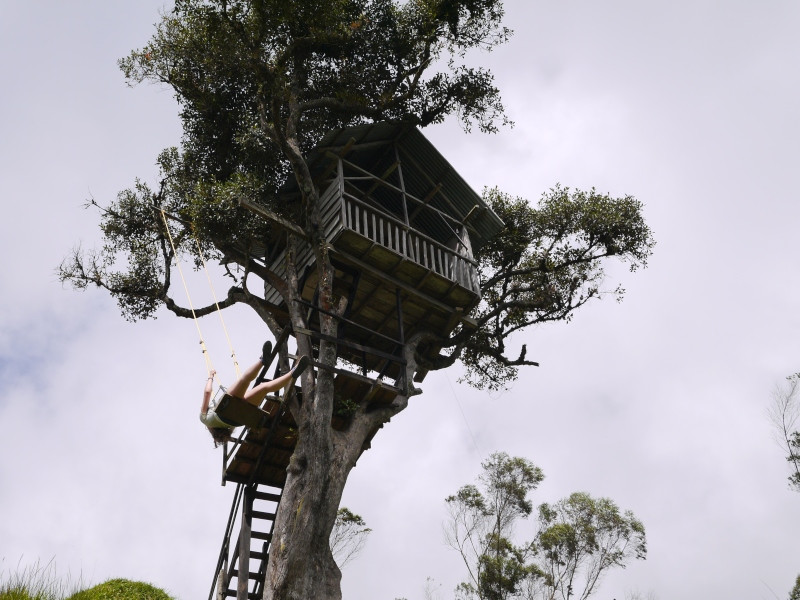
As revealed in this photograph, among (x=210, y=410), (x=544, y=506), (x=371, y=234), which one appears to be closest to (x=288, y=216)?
(x=371, y=234)

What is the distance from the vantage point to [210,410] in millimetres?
9180

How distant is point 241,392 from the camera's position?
8.75 metres

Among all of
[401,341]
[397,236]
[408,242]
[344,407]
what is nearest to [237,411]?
[344,407]

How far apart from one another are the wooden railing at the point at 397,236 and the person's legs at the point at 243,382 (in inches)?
153

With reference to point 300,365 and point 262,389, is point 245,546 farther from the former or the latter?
point 262,389

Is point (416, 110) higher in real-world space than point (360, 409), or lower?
higher

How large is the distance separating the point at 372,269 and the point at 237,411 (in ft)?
14.5

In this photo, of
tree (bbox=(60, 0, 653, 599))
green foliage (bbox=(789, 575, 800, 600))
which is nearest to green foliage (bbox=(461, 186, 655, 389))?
tree (bbox=(60, 0, 653, 599))

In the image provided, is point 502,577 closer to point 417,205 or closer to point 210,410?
point 417,205

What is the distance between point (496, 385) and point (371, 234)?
653 centimetres

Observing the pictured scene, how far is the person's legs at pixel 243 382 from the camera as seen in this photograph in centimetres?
865

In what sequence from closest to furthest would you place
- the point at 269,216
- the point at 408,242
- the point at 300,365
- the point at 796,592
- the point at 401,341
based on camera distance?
the point at 300,365 → the point at 269,216 → the point at 401,341 → the point at 408,242 → the point at 796,592

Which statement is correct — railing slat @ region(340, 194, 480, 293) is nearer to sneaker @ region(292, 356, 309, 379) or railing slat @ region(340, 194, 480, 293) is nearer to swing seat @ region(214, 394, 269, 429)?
sneaker @ region(292, 356, 309, 379)

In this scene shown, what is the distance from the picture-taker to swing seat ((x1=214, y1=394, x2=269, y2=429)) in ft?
28.7
